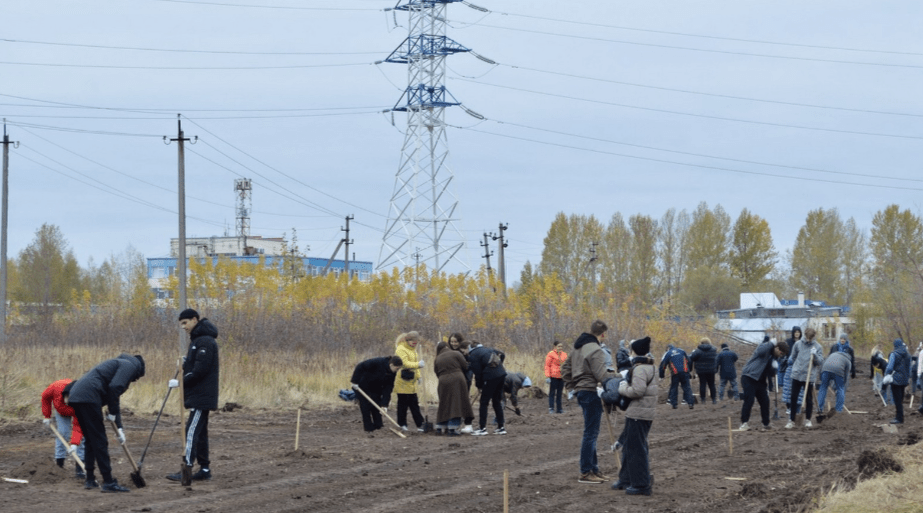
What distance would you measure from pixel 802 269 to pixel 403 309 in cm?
5286

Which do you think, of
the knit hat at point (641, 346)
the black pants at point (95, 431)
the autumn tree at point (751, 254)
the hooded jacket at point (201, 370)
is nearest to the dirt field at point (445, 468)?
the black pants at point (95, 431)

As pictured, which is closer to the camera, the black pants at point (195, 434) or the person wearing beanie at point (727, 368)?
the black pants at point (195, 434)

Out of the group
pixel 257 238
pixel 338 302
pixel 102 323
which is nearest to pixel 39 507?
pixel 102 323

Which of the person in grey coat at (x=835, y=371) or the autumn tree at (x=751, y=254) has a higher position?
the autumn tree at (x=751, y=254)

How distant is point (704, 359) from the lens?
85.5 ft

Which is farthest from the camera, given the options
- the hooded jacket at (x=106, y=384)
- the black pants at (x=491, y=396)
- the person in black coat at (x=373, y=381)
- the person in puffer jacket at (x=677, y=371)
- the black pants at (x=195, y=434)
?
the person in puffer jacket at (x=677, y=371)

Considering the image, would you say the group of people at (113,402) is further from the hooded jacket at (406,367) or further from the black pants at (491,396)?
the black pants at (491,396)

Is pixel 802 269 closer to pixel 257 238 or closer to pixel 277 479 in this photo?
pixel 257 238

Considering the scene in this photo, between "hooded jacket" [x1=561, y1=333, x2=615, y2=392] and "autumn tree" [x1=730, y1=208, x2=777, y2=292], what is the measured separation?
77.8 metres

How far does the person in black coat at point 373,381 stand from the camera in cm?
1881

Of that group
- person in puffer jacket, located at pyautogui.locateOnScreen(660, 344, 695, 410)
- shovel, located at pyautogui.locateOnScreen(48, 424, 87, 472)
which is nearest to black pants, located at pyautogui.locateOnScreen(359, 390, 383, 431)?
shovel, located at pyautogui.locateOnScreen(48, 424, 87, 472)

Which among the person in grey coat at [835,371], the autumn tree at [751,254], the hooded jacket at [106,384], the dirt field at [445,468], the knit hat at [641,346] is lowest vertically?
Result: the dirt field at [445,468]

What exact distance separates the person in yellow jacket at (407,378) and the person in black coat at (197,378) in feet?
20.4

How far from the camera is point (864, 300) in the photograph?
62312 mm
